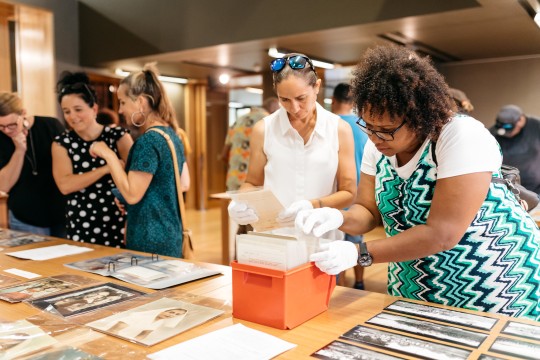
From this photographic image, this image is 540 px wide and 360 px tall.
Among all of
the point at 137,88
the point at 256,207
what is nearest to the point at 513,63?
the point at 137,88

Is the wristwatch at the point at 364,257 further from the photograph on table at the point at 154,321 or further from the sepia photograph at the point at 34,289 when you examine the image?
the sepia photograph at the point at 34,289

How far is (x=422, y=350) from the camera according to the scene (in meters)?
1.01

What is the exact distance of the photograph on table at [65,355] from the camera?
3.27ft

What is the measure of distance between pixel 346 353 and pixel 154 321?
49cm

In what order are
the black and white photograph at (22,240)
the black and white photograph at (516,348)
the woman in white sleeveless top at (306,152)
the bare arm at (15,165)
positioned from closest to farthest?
the black and white photograph at (516,348) → the woman in white sleeveless top at (306,152) → the black and white photograph at (22,240) → the bare arm at (15,165)

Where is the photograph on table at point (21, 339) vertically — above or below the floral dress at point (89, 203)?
below

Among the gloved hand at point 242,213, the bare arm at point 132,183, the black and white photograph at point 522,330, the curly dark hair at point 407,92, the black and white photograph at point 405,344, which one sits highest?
the curly dark hair at point 407,92

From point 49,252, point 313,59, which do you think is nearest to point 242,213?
point 49,252

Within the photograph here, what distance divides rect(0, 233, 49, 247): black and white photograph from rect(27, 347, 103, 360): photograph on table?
128 centimetres

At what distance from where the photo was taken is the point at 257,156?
2035 mm

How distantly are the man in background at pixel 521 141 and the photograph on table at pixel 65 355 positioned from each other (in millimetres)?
3361

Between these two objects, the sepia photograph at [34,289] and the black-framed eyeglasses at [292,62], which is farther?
the black-framed eyeglasses at [292,62]

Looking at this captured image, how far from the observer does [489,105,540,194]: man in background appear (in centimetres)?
349

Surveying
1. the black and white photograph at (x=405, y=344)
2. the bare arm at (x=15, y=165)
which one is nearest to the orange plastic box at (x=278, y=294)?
the black and white photograph at (x=405, y=344)
